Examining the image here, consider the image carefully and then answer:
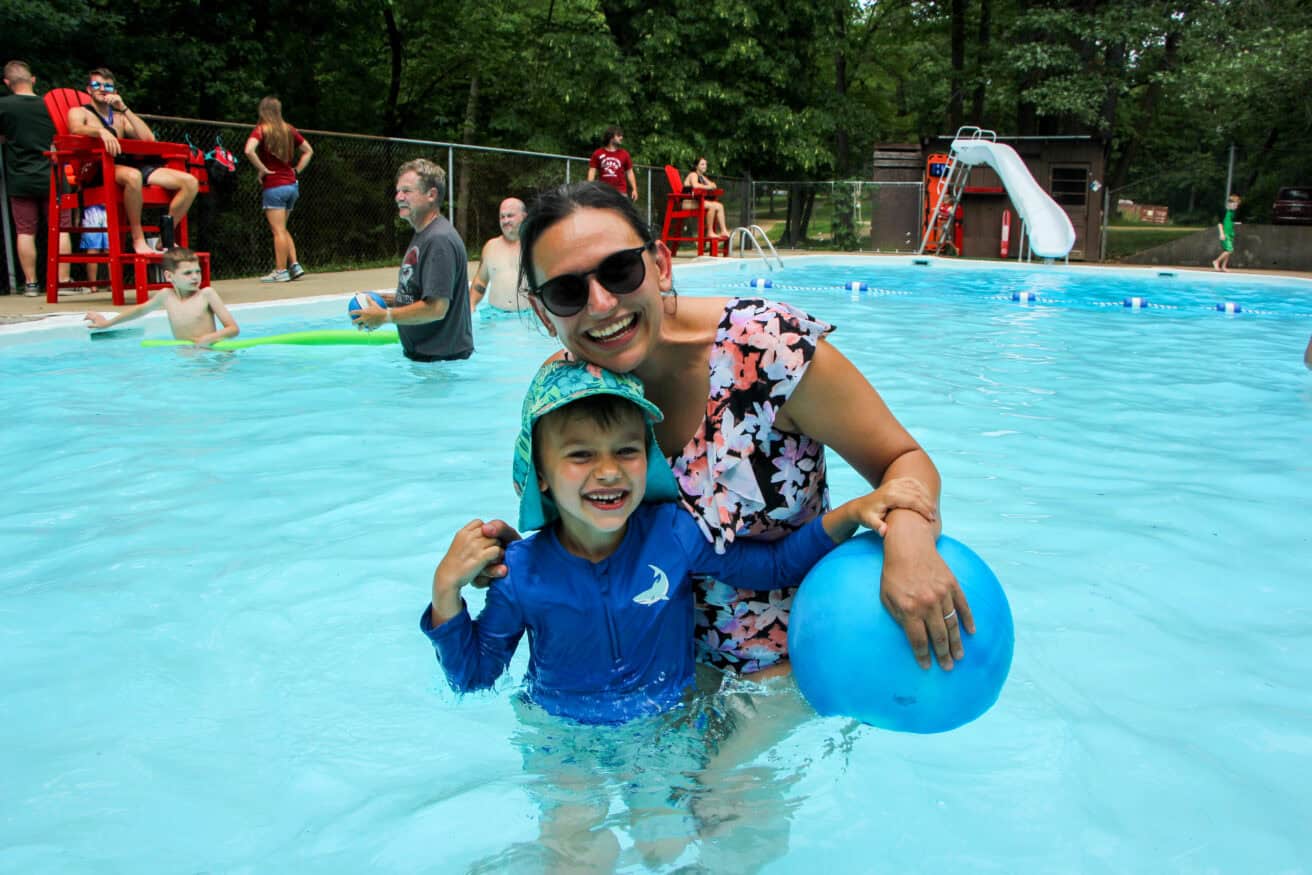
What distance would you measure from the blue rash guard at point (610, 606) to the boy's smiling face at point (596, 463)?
0.41 feet

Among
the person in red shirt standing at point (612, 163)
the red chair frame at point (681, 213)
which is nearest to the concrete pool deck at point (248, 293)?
the person in red shirt standing at point (612, 163)

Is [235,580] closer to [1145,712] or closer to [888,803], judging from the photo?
[888,803]

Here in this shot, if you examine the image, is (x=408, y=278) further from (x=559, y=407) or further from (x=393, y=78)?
(x=393, y=78)

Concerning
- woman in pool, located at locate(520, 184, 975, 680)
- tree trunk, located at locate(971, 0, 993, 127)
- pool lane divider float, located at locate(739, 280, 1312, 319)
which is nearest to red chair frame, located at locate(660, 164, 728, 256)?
pool lane divider float, located at locate(739, 280, 1312, 319)

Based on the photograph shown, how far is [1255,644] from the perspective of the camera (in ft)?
11.4

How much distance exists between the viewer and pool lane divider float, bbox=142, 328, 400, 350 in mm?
8416

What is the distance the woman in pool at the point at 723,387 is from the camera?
7.11ft

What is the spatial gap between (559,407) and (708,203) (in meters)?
19.3

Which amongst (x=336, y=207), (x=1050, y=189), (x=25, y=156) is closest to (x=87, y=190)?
(x=25, y=156)

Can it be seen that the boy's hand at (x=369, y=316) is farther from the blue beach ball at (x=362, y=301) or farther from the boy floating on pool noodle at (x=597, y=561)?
the boy floating on pool noodle at (x=597, y=561)

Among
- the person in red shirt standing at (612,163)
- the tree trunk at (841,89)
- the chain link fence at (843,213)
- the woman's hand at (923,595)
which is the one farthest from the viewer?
the tree trunk at (841,89)

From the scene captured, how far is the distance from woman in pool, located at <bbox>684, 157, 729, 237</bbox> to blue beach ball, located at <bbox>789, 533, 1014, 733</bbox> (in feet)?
60.1

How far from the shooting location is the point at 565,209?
2.21m

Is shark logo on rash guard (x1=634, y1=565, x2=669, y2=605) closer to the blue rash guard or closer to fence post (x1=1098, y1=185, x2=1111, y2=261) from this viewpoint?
the blue rash guard
